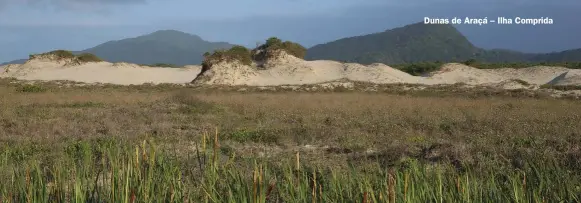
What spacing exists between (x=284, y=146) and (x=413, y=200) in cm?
858

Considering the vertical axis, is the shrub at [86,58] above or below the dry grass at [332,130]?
above

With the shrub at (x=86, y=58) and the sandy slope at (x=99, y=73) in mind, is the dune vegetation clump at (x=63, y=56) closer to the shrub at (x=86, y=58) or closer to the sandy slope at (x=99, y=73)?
the shrub at (x=86, y=58)

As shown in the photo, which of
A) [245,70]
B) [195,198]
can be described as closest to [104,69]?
[245,70]

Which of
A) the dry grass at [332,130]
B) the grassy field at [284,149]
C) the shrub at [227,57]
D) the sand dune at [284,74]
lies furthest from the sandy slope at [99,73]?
the dry grass at [332,130]

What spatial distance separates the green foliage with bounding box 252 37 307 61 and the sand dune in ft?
4.33

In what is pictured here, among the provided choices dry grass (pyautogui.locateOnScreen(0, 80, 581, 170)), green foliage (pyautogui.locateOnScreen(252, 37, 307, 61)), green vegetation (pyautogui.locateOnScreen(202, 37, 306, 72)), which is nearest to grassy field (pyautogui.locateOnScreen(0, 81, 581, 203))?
dry grass (pyautogui.locateOnScreen(0, 80, 581, 170))

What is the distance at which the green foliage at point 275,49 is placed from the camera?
57.2 metres

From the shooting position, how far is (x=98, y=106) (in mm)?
23312

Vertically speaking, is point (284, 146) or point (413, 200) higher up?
point (413, 200)

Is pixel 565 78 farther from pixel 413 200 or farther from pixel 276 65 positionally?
pixel 413 200

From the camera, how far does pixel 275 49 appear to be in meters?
57.1

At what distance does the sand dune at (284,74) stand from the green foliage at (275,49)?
1319mm

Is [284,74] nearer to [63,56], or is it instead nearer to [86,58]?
[86,58]

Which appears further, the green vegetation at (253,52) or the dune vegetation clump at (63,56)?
the dune vegetation clump at (63,56)
